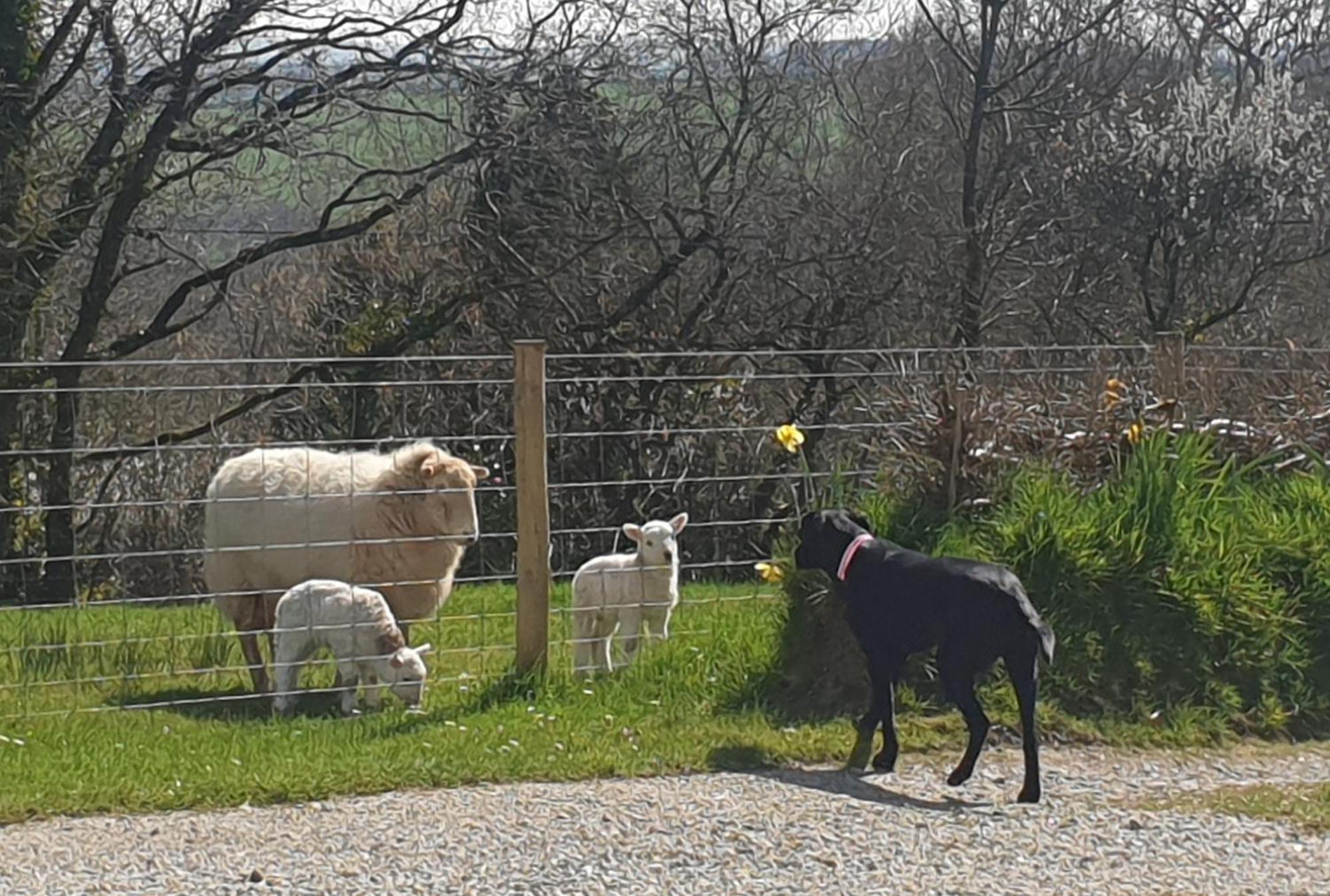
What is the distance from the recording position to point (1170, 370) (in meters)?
11.3

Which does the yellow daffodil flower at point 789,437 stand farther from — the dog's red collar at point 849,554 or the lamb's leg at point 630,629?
the dog's red collar at point 849,554

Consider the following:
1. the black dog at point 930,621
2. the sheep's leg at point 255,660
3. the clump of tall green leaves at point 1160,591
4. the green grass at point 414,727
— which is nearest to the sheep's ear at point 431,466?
the green grass at point 414,727

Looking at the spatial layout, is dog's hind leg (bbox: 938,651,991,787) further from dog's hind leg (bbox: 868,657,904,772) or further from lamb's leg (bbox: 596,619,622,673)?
lamb's leg (bbox: 596,619,622,673)

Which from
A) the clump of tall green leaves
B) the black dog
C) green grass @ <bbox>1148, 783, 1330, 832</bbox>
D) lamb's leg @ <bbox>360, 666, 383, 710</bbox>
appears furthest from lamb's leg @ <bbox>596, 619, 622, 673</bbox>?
green grass @ <bbox>1148, 783, 1330, 832</bbox>

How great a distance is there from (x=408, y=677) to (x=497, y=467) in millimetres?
6315

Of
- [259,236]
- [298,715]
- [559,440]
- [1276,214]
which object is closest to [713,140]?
[559,440]

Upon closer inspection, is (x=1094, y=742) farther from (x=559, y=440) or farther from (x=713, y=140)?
(x=713, y=140)

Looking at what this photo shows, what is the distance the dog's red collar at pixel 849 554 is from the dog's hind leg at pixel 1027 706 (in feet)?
2.82

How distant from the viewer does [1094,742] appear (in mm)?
8695

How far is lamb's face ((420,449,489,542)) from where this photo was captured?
34.4ft

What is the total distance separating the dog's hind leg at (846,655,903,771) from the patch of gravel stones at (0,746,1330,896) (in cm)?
24

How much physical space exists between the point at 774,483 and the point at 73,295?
7197 mm

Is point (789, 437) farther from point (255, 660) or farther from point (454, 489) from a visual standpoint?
point (255, 660)

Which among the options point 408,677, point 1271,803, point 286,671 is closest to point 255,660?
point 286,671
